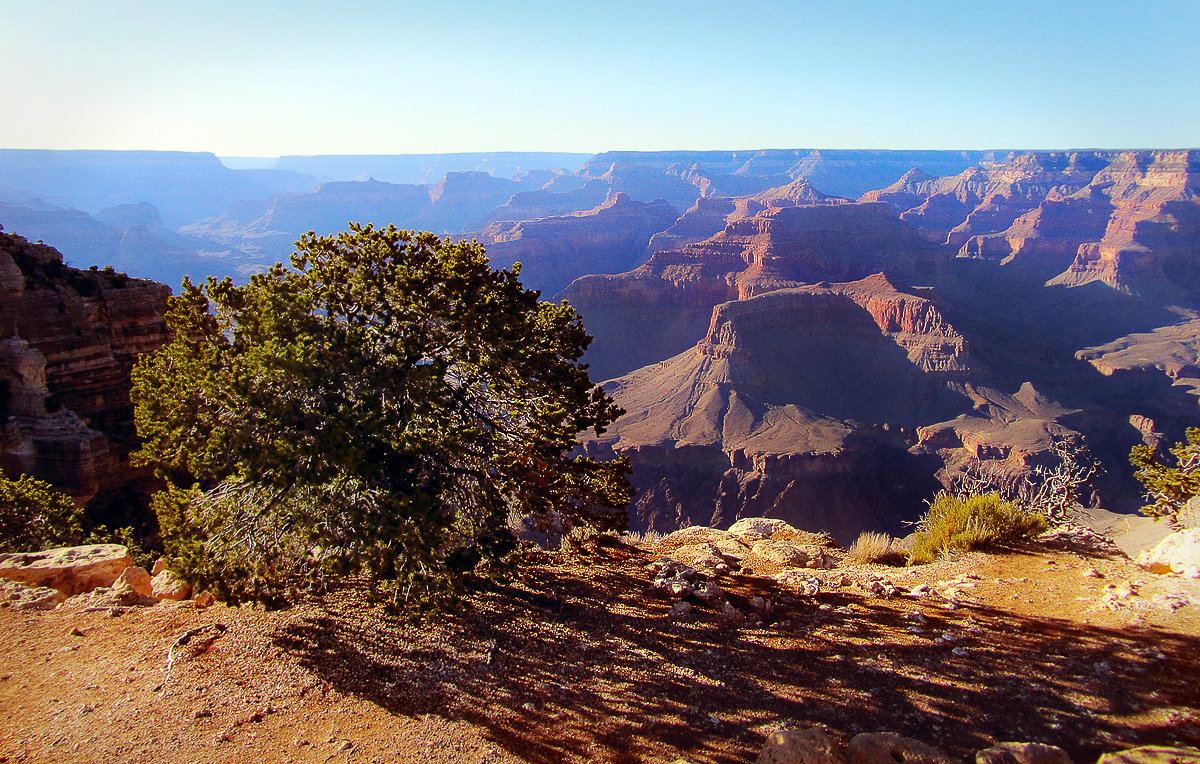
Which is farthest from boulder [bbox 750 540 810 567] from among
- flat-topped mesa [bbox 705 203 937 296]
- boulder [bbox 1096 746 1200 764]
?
flat-topped mesa [bbox 705 203 937 296]

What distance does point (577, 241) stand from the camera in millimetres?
133000

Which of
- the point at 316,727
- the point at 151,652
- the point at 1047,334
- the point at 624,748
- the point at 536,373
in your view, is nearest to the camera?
the point at 624,748

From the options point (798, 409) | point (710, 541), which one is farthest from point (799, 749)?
point (798, 409)

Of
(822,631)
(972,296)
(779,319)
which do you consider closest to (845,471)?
(779,319)

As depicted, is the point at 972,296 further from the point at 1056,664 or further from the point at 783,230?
the point at 1056,664

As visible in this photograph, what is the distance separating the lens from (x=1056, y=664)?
650 cm

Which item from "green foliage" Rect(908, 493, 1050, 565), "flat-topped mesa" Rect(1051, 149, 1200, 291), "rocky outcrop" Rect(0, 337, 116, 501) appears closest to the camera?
"green foliage" Rect(908, 493, 1050, 565)

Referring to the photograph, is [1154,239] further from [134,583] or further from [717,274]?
[134,583]

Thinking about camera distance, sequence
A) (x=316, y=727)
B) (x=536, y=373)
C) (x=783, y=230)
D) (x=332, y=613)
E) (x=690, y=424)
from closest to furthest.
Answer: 1. (x=316, y=727)
2. (x=332, y=613)
3. (x=536, y=373)
4. (x=690, y=424)
5. (x=783, y=230)

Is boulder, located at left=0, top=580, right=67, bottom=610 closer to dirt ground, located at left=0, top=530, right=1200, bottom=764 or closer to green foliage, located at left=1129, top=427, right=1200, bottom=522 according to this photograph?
dirt ground, located at left=0, top=530, right=1200, bottom=764

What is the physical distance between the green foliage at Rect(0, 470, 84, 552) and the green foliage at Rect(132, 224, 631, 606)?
839cm

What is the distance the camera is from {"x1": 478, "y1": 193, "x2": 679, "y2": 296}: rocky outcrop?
120 meters

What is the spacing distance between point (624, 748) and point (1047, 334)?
102615 mm

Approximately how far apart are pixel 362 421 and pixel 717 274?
8546 centimetres
